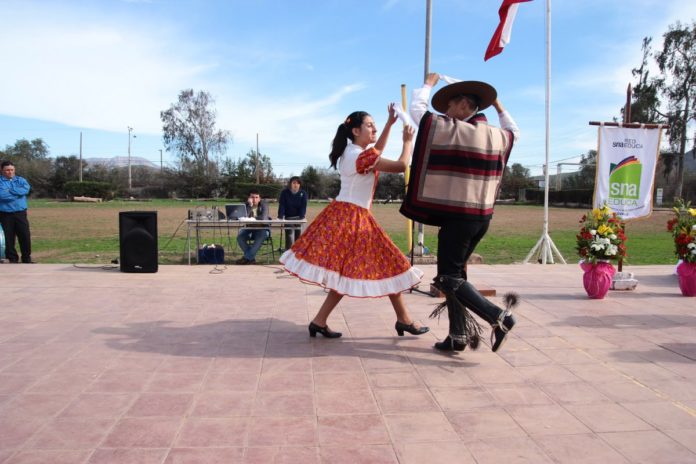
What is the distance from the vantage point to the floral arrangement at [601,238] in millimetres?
6086

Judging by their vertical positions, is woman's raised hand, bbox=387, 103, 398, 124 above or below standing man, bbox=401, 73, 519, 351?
above

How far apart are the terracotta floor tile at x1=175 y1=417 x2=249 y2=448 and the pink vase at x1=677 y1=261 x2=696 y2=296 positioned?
5.69 m

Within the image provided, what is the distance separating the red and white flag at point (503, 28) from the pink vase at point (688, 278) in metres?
3.35

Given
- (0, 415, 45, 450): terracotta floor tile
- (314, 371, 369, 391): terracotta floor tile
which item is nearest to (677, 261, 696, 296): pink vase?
(314, 371, 369, 391): terracotta floor tile

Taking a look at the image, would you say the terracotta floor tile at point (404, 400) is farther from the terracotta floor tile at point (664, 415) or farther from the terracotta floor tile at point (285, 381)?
the terracotta floor tile at point (664, 415)

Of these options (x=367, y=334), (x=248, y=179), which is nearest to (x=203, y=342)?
(x=367, y=334)

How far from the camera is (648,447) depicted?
2498mm

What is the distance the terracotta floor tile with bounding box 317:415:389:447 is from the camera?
8.40 feet

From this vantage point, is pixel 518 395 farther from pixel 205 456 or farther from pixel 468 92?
pixel 468 92

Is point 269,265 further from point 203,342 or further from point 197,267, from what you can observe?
point 203,342

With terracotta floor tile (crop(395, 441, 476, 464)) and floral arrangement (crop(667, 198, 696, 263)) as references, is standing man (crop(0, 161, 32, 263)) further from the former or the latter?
floral arrangement (crop(667, 198, 696, 263))

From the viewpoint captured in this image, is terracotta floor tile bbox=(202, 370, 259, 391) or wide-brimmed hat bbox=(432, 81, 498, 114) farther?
wide-brimmed hat bbox=(432, 81, 498, 114)

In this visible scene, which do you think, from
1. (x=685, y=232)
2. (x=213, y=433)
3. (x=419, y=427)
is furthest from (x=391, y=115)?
(x=685, y=232)

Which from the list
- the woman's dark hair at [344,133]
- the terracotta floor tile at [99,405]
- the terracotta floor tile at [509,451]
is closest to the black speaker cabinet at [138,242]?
the woman's dark hair at [344,133]
